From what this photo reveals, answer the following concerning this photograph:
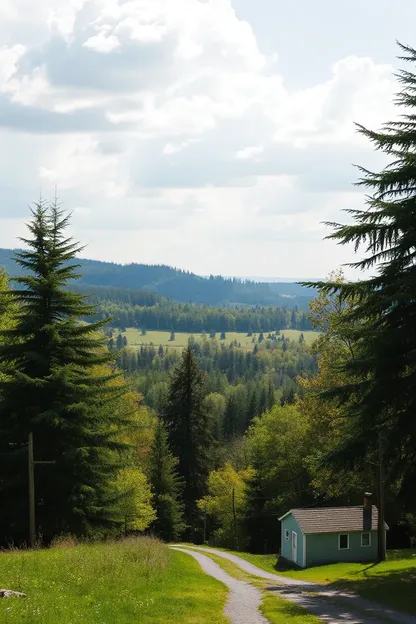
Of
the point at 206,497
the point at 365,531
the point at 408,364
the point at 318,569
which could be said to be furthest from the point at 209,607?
the point at 206,497

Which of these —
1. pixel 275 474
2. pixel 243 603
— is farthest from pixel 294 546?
pixel 243 603

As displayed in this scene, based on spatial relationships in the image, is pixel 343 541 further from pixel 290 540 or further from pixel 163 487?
pixel 163 487

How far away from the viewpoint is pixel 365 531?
4200 cm

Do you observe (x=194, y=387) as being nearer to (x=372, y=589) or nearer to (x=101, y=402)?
(x=101, y=402)

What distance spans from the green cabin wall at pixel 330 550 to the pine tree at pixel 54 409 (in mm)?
17550

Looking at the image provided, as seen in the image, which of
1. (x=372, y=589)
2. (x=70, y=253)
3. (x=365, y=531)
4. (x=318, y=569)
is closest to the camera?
(x=372, y=589)

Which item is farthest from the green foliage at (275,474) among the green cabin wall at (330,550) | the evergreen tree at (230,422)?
the evergreen tree at (230,422)

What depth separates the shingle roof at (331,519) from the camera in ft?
137

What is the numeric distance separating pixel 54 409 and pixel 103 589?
40.6ft

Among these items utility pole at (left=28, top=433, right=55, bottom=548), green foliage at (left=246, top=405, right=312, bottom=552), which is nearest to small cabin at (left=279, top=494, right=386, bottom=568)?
green foliage at (left=246, top=405, right=312, bottom=552)

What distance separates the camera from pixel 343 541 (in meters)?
Answer: 41.9

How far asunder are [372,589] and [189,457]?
43.1 metres

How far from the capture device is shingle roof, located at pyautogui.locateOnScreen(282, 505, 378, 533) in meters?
41.8

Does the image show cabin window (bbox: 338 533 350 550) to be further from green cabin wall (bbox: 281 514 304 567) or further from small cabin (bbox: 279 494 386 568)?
green cabin wall (bbox: 281 514 304 567)
